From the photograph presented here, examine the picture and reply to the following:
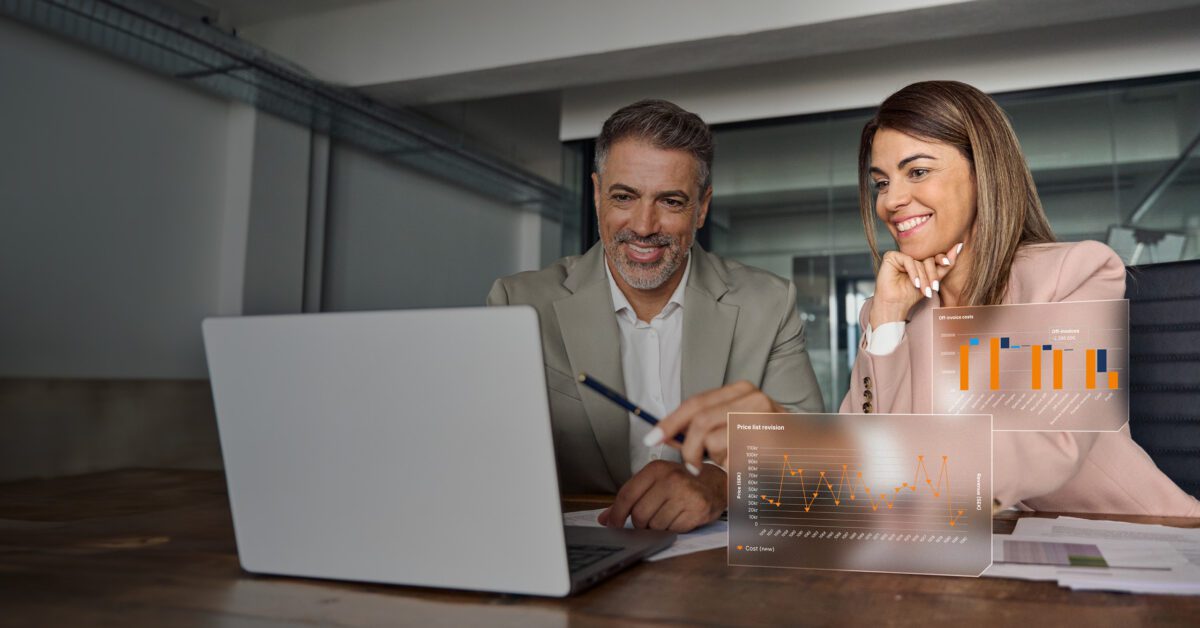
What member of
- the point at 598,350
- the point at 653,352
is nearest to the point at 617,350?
the point at 598,350

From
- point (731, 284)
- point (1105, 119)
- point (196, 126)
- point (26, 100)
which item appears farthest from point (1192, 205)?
point (26, 100)

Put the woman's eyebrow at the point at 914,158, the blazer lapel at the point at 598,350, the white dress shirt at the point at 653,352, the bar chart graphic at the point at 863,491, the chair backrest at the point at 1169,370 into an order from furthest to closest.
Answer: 1. the white dress shirt at the point at 653,352
2. the blazer lapel at the point at 598,350
3. the chair backrest at the point at 1169,370
4. the woman's eyebrow at the point at 914,158
5. the bar chart graphic at the point at 863,491

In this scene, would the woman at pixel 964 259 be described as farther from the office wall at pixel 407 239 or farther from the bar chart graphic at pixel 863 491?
the office wall at pixel 407 239

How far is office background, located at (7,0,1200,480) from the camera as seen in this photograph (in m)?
3.44

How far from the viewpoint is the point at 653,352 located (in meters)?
1.98

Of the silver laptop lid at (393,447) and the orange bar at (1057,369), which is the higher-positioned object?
the orange bar at (1057,369)

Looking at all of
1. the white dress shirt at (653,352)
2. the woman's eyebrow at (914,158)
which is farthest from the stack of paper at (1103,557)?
the white dress shirt at (653,352)

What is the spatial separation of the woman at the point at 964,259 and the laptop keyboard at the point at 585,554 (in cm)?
61

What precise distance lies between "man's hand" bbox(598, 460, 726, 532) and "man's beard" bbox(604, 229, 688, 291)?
3.14 feet

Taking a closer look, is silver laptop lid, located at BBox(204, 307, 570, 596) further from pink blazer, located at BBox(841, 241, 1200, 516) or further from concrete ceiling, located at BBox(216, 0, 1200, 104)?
concrete ceiling, located at BBox(216, 0, 1200, 104)

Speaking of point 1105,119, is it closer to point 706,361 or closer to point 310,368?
point 706,361

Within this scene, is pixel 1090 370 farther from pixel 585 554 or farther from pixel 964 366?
pixel 585 554

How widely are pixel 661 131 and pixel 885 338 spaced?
32.4 inches

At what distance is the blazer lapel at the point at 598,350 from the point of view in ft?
5.62
